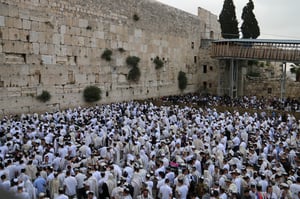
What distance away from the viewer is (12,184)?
651cm

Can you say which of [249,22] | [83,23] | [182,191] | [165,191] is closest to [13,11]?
[83,23]

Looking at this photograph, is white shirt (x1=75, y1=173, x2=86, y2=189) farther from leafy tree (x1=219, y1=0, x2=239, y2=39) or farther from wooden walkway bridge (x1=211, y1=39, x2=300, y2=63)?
leafy tree (x1=219, y1=0, x2=239, y2=39)

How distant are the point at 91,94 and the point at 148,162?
441 inches

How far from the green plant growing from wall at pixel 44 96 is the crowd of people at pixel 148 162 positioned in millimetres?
2325

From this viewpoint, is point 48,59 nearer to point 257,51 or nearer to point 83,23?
point 83,23

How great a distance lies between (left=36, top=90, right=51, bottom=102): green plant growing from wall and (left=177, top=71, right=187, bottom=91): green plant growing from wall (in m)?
13.3

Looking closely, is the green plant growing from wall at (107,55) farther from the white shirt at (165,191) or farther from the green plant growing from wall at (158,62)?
the white shirt at (165,191)

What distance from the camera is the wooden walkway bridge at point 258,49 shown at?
23031 millimetres

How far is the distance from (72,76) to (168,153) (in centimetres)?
1044

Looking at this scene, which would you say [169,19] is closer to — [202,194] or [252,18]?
[252,18]

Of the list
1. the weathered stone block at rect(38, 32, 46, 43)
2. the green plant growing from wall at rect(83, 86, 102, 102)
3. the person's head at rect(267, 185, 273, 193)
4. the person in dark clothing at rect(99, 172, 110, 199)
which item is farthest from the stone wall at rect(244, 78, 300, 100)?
the person in dark clothing at rect(99, 172, 110, 199)

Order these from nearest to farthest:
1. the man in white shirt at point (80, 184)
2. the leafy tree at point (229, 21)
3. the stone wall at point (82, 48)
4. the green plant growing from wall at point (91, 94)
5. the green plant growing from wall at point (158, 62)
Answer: the man in white shirt at point (80, 184) → the stone wall at point (82, 48) → the green plant growing from wall at point (91, 94) → the green plant growing from wall at point (158, 62) → the leafy tree at point (229, 21)

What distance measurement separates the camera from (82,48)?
742 inches

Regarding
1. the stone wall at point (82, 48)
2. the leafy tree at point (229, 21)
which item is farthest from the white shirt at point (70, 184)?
the leafy tree at point (229, 21)
